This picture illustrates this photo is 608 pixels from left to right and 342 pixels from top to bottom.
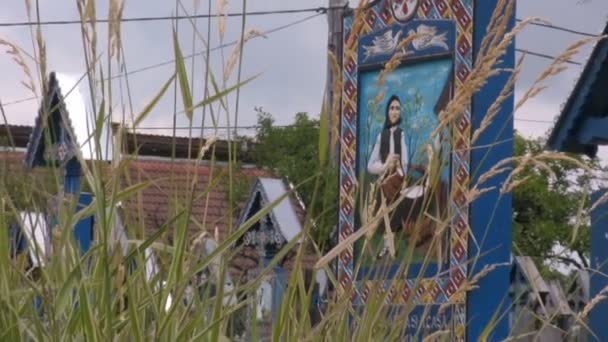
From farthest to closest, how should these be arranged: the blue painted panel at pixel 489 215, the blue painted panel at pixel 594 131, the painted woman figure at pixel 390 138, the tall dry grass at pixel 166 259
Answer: the blue painted panel at pixel 594 131 < the painted woman figure at pixel 390 138 < the blue painted panel at pixel 489 215 < the tall dry grass at pixel 166 259

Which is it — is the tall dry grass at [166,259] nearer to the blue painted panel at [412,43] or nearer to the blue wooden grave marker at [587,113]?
the blue painted panel at [412,43]

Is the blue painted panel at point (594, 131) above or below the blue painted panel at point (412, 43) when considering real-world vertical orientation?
below

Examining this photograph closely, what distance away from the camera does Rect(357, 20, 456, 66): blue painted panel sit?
648 centimetres

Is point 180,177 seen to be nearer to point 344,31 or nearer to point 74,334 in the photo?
point 74,334

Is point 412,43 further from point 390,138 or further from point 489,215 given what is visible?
point 489,215

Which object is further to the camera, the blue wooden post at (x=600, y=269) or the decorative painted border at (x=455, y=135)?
the decorative painted border at (x=455, y=135)

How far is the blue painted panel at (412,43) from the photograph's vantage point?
255 inches

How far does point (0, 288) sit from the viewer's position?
2.36 m

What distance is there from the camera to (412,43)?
22.0 ft

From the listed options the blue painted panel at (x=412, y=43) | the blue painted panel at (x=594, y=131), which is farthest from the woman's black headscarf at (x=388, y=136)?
the blue painted panel at (x=594, y=131)

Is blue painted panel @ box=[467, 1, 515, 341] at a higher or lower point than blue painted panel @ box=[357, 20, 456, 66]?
lower

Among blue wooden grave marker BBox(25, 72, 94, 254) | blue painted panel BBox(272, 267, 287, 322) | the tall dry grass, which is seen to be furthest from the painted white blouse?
the tall dry grass

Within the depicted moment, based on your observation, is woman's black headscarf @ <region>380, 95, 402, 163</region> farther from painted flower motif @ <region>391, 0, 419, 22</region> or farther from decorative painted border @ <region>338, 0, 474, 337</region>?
painted flower motif @ <region>391, 0, 419, 22</region>

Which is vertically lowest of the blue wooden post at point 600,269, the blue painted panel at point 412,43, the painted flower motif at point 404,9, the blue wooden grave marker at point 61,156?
the blue wooden post at point 600,269
